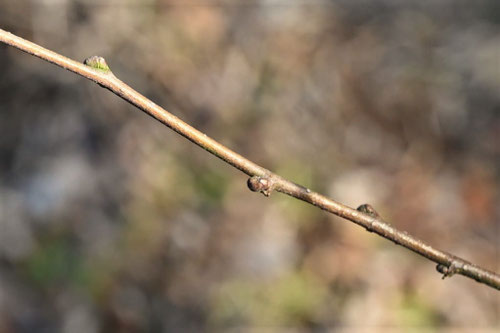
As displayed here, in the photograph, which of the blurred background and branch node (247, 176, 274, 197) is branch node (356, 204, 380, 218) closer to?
branch node (247, 176, 274, 197)

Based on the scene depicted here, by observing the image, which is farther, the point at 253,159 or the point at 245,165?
the point at 253,159

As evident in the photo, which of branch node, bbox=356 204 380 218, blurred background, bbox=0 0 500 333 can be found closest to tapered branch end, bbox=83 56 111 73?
branch node, bbox=356 204 380 218

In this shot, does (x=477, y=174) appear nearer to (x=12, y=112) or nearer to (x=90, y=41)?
(x=90, y=41)

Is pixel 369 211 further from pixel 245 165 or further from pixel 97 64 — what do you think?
pixel 97 64

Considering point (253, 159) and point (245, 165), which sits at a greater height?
point (253, 159)

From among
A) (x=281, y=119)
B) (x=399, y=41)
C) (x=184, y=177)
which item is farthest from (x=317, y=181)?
(x=399, y=41)

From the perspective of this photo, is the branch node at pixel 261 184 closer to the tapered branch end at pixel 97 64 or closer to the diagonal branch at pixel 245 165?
the diagonal branch at pixel 245 165

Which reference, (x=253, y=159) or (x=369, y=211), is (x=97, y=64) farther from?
(x=253, y=159)

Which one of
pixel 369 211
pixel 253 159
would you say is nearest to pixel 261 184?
pixel 369 211
